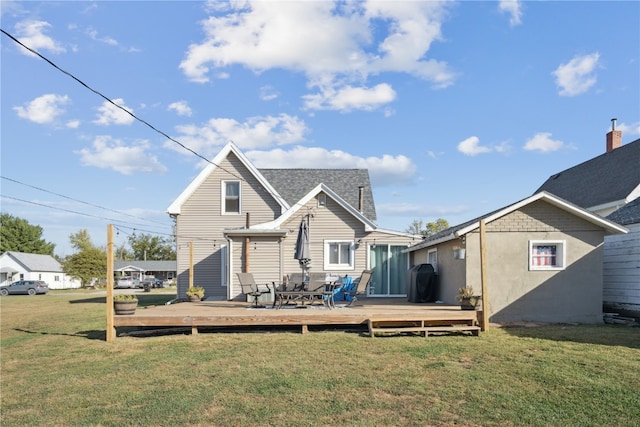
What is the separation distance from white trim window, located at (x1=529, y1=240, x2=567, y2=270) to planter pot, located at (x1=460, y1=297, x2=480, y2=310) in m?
2.27

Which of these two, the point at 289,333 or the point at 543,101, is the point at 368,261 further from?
the point at 543,101

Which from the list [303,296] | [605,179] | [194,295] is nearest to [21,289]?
[194,295]

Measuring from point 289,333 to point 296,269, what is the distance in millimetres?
6441

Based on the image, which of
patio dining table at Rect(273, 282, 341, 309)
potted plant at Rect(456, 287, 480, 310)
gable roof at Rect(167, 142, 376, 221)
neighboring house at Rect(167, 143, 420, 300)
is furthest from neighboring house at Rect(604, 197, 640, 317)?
gable roof at Rect(167, 142, 376, 221)

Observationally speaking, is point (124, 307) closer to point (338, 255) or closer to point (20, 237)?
point (338, 255)

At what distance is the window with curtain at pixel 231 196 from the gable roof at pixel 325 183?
236 cm

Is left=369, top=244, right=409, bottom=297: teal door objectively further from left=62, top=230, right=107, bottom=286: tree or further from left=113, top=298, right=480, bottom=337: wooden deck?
left=62, top=230, right=107, bottom=286: tree

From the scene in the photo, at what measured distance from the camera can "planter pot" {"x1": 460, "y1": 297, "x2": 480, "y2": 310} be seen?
10.2 m

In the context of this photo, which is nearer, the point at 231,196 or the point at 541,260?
the point at 541,260

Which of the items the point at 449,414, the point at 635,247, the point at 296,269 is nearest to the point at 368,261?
the point at 296,269

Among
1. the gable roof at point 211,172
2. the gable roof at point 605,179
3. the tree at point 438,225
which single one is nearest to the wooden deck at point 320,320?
the gable roof at point 211,172

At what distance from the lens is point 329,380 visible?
246 inches

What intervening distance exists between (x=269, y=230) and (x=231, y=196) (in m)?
4.32

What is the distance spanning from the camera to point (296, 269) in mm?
16531
